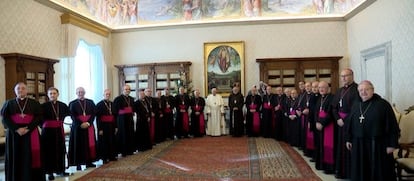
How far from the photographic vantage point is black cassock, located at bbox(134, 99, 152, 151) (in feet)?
32.9

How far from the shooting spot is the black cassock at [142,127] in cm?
1003

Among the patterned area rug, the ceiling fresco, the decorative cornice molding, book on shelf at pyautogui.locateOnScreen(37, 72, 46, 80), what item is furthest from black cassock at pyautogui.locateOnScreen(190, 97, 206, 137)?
book on shelf at pyautogui.locateOnScreen(37, 72, 46, 80)

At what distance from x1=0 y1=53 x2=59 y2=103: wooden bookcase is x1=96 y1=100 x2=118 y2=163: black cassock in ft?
7.78

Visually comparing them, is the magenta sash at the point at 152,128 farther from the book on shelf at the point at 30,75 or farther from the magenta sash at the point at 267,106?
the magenta sash at the point at 267,106

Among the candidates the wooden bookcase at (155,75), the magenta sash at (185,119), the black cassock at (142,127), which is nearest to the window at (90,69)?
the wooden bookcase at (155,75)

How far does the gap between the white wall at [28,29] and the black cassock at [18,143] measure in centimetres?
347

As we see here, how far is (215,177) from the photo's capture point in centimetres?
670

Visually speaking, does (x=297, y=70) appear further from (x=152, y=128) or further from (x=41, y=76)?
(x=41, y=76)

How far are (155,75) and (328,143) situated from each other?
30.3 ft

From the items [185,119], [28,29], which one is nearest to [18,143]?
[28,29]

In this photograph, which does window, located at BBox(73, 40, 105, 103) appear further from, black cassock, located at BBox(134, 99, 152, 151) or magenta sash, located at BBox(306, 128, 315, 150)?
magenta sash, located at BBox(306, 128, 315, 150)

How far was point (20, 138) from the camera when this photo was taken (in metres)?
6.20

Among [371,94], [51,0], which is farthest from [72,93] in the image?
[371,94]

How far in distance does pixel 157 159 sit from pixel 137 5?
8.57 metres
